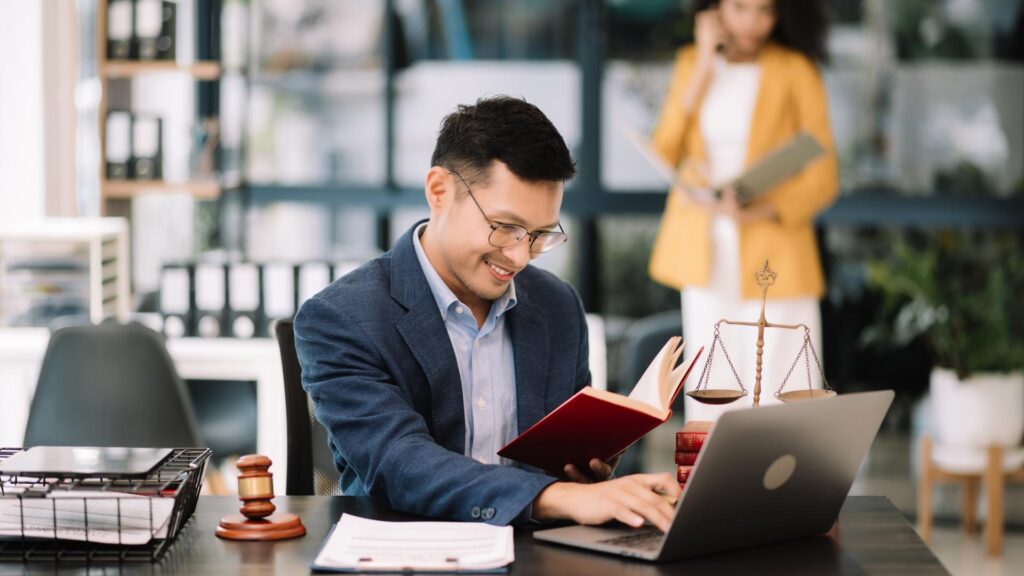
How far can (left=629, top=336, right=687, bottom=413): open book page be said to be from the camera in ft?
5.56

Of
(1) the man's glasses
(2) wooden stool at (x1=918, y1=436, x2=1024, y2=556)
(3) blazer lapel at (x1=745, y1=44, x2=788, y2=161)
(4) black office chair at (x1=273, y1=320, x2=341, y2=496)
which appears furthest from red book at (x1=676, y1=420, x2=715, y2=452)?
(2) wooden stool at (x1=918, y1=436, x2=1024, y2=556)

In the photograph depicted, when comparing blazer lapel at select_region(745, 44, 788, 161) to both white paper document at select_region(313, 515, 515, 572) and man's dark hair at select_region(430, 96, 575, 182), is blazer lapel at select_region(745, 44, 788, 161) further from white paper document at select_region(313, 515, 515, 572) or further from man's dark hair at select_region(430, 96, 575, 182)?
white paper document at select_region(313, 515, 515, 572)

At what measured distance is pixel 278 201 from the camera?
5.17 meters

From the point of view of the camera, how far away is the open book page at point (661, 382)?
1.69m

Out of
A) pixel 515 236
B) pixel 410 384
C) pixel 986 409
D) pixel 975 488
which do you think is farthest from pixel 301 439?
pixel 975 488

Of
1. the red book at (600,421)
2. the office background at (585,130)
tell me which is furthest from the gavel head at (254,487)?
the office background at (585,130)

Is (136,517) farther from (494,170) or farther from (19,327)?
(19,327)

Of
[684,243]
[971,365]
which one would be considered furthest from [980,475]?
[684,243]

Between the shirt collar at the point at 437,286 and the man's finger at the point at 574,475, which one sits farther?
the shirt collar at the point at 437,286

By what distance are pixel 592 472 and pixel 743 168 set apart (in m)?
2.13

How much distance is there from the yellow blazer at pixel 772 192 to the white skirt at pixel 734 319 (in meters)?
0.03

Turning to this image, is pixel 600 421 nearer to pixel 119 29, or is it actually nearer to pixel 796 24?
pixel 796 24

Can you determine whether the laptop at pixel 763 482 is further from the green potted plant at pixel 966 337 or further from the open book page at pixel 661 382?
the green potted plant at pixel 966 337

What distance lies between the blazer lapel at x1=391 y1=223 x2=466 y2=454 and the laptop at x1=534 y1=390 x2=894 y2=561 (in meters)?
0.40
